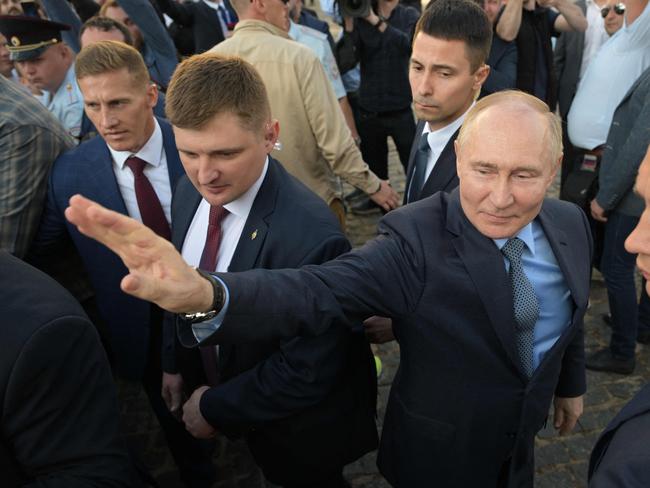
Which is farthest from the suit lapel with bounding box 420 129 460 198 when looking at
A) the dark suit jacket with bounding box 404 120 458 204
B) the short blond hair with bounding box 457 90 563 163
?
the short blond hair with bounding box 457 90 563 163

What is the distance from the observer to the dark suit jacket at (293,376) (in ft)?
6.13

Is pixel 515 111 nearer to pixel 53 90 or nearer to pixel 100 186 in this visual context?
pixel 100 186

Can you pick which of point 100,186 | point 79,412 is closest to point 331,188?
point 100,186

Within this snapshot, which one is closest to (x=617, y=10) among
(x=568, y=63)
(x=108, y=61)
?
(x=568, y=63)

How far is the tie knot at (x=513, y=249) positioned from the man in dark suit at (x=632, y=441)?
343 mm

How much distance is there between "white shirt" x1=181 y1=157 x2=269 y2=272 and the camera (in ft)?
6.70

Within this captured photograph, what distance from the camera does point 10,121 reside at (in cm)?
237

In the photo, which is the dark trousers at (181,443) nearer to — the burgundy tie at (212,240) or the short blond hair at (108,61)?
the burgundy tie at (212,240)

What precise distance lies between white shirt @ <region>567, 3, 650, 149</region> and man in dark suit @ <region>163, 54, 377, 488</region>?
9.22 ft

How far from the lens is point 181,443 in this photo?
2.89m

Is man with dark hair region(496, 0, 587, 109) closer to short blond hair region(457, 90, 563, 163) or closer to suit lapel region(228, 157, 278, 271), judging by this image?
short blond hair region(457, 90, 563, 163)

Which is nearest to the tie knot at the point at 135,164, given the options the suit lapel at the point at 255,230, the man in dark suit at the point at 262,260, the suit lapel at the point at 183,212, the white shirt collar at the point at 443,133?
the suit lapel at the point at 183,212

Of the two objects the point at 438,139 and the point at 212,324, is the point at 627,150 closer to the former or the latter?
the point at 438,139

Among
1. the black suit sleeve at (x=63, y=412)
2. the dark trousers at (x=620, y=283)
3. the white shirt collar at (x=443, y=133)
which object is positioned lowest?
the dark trousers at (x=620, y=283)
